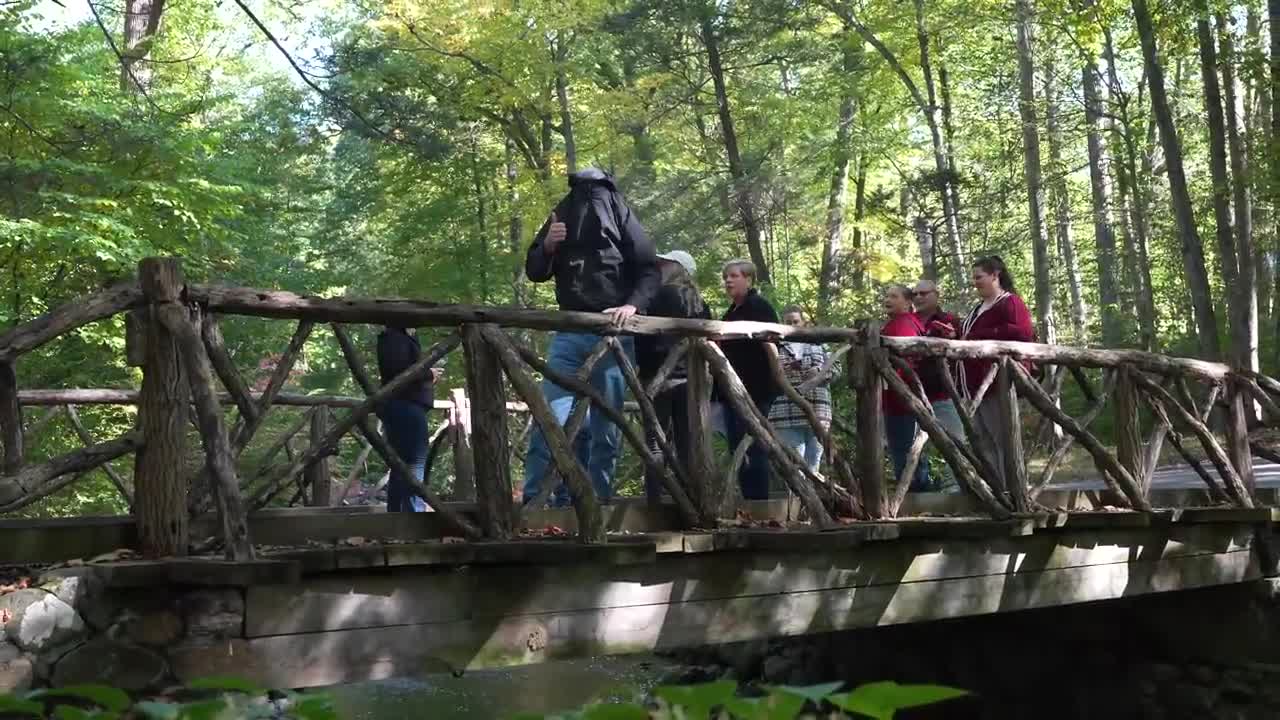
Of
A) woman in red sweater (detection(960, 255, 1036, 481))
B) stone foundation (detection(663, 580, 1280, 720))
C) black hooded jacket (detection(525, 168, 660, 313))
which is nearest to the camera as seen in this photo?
black hooded jacket (detection(525, 168, 660, 313))

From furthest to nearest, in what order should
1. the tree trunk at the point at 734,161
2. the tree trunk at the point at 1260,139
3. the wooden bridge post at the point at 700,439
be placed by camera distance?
the tree trunk at the point at 734,161, the tree trunk at the point at 1260,139, the wooden bridge post at the point at 700,439

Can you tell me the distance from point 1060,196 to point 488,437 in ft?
74.0

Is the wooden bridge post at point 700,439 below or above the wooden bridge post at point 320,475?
above

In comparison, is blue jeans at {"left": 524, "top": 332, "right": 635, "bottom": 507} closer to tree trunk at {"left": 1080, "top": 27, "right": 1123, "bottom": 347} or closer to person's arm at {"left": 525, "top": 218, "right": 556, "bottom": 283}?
person's arm at {"left": 525, "top": 218, "right": 556, "bottom": 283}

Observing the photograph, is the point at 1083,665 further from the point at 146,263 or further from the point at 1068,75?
the point at 1068,75

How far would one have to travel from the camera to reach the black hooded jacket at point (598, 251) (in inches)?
271

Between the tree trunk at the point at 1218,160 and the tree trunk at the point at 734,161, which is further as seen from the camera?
the tree trunk at the point at 734,161

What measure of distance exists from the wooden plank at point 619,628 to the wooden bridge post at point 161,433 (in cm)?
46

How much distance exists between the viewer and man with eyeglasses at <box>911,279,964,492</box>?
8.95 meters

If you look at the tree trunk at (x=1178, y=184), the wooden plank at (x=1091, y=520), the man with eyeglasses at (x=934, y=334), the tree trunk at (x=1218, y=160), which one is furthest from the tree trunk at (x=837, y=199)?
the wooden plank at (x=1091, y=520)

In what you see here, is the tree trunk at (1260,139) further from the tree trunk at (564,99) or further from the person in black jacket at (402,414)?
the person in black jacket at (402,414)

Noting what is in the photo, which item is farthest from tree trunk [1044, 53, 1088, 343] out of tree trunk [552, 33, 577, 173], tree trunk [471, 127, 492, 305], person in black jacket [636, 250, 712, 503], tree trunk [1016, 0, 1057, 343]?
person in black jacket [636, 250, 712, 503]

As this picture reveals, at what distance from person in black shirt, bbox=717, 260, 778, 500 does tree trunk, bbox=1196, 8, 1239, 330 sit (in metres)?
11.3

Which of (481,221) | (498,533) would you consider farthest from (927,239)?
(498,533)
